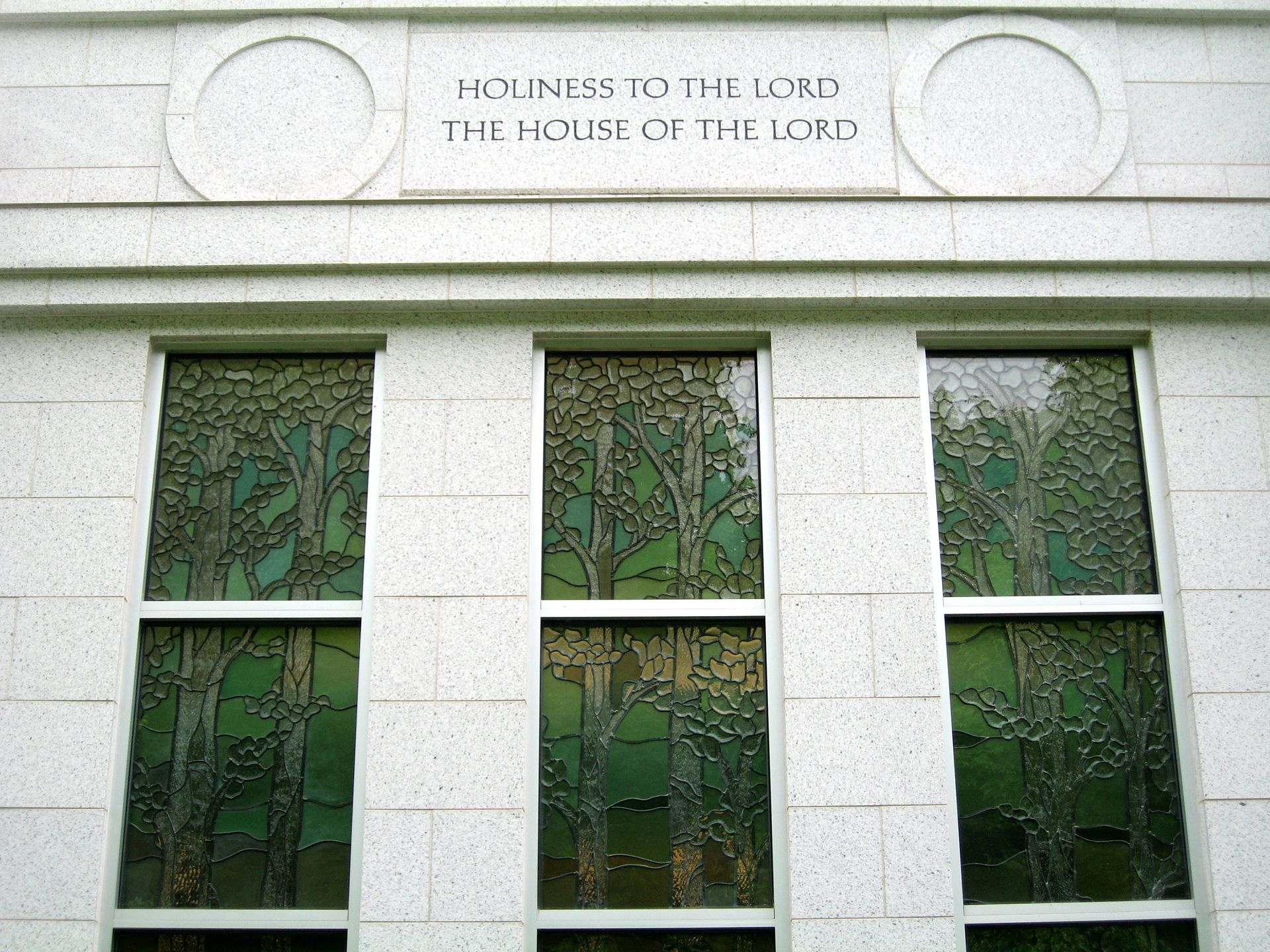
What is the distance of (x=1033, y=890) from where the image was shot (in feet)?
21.5

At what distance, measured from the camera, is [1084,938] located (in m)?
6.49

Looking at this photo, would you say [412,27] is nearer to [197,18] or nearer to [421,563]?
[197,18]

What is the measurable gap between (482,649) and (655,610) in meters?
1.01

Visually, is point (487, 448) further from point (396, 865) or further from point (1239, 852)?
point (1239, 852)

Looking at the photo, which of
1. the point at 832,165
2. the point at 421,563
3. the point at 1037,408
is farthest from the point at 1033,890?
the point at 832,165

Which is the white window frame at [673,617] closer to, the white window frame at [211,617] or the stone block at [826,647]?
the stone block at [826,647]

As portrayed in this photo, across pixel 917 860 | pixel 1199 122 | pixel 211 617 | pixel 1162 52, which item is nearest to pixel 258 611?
pixel 211 617

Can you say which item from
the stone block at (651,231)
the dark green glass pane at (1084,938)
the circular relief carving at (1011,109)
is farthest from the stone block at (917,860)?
the circular relief carving at (1011,109)

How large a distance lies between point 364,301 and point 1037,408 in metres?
4.10

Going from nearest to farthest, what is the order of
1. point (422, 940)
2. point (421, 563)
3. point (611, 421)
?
point (422, 940) < point (421, 563) < point (611, 421)

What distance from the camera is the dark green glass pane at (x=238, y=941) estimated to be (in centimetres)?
645

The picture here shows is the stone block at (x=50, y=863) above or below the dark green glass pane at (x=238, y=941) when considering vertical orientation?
above

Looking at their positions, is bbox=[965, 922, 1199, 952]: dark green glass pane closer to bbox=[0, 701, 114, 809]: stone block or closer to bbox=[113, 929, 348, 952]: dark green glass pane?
bbox=[113, 929, 348, 952]: dark green glass pane

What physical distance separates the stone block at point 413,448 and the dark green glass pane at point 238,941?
96.0 inches
